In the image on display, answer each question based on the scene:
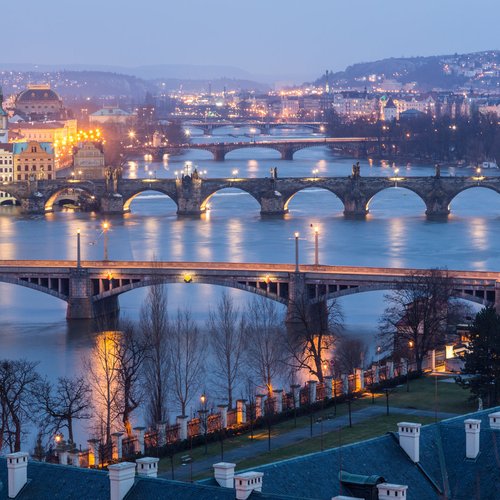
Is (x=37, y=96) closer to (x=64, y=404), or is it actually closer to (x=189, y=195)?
(x=189, y=195)

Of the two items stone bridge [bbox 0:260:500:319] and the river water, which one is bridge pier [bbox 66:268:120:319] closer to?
stone bridge [bbox 0:260:500:319]

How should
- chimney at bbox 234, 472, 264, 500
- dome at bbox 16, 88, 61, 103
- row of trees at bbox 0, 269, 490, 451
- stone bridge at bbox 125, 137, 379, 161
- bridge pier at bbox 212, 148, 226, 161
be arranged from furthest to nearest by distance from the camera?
dome at bbox 16, 88, 61, 103 < bridge pier at bbox 212, 148, 226, 161 < stone bridge at bbox 125, 137, 379, 161 < row of trees at bbox 0, 269, 490, 451 < chimney at bbox 234, 472, 264, 500

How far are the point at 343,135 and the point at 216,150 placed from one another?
2853 cm

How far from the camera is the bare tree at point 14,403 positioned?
23827 mm

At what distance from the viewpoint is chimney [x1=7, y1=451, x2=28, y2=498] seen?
15.5m

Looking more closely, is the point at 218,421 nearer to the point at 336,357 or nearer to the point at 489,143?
the point at 336,357

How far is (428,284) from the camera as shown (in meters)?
33.6

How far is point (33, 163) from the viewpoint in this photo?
263 ft

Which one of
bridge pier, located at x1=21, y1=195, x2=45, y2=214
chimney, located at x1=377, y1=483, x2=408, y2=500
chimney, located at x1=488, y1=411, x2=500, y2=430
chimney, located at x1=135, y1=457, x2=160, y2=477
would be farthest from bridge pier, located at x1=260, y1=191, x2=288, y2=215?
chimney, located at x1=377, y1=483, x2=408, y2=500

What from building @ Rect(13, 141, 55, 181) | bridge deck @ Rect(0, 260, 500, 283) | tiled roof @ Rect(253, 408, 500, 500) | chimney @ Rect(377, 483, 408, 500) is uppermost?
chimney @ Rect(377, 483, 408, 500)

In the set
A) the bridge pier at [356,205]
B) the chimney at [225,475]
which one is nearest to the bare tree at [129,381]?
the chimney at [225,475]

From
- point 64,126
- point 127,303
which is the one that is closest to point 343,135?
point 64,126

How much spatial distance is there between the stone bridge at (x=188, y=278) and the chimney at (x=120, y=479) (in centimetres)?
2159

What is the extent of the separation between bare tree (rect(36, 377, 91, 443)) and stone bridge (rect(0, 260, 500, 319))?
9.39 m
